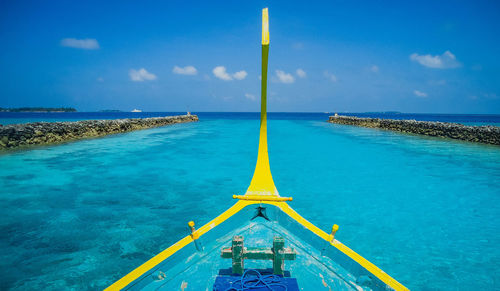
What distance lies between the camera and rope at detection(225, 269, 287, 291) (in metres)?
2.45

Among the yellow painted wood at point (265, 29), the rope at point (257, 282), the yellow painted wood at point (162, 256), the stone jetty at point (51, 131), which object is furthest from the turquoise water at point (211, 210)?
the yellow painted wood at point (265, 29)

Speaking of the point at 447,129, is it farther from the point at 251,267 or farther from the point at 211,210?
the point at 251,267

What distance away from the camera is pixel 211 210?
6328 millimetres

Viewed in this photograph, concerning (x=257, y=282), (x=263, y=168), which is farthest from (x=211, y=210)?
(x=257, y=282)

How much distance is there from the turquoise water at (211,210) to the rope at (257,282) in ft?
7.59

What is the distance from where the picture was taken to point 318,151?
15703mm

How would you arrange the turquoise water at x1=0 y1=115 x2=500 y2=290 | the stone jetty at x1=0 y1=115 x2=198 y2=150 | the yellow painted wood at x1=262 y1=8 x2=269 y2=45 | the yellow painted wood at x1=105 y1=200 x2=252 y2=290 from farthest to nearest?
the stone jetty at x1=0 y1=115 x2=198 y2=150
the turquoise water at x1=0 y1=115 x2=500 y2=290
the yellow painted wood at x1=262 y1=8 x2=269 y2=45
the yellow painted wood at x1=105 y1=200 x2=252 y2=290

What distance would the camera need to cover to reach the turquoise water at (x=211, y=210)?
397cm

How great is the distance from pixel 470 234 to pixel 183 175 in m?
8.44

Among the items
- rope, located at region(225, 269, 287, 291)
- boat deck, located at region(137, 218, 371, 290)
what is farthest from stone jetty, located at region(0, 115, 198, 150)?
rope, located at region(225, 269, 287, 291)

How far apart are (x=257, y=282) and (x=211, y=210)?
3970 mm

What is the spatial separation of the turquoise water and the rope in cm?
231

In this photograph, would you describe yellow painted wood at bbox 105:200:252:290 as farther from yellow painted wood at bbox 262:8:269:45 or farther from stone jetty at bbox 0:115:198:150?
stone jetty at bbox 0:115:198:150

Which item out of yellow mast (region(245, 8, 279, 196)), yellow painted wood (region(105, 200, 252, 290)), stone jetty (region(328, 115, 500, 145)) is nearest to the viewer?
yellow painted wood (region(105, 200, 252, 290))
